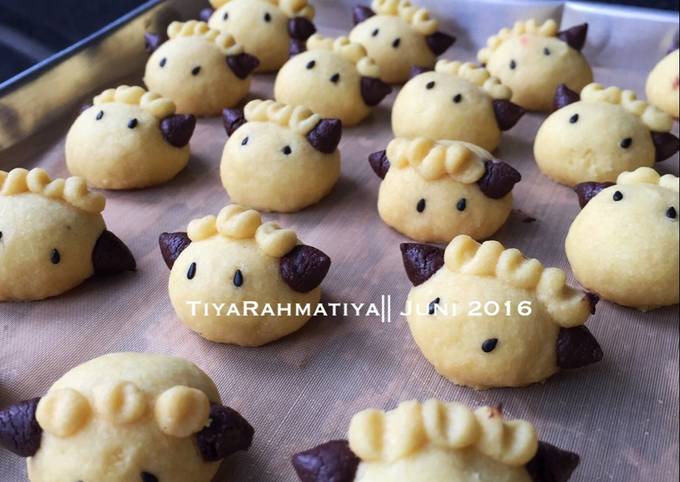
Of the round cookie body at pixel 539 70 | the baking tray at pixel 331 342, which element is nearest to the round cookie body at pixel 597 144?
the baking tray at pixel 331 342

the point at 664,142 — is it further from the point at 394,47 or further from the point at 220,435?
the point at 220,435

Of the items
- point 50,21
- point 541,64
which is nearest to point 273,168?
point 541,64

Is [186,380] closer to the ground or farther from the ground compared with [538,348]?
farther from the ground

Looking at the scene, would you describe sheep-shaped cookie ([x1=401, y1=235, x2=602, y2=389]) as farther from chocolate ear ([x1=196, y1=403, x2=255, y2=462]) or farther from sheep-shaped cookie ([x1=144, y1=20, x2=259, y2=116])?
sheep-shaped cookie ([x1=144, y1=20, x2=259, y2=116])

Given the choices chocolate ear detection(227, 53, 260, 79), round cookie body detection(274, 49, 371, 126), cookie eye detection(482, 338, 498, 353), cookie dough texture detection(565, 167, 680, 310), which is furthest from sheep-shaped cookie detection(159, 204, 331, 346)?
chocolate ear detection(227, 53, 260, 79)

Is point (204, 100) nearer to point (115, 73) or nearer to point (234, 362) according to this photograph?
point (115, 73)

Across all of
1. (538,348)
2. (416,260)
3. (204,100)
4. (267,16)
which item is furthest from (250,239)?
(267,16)
